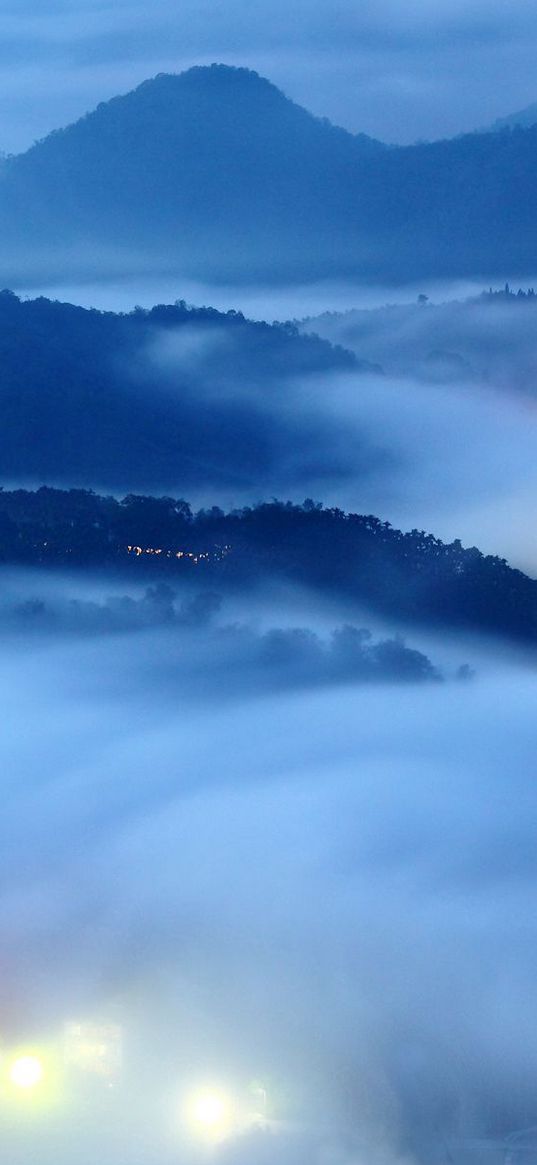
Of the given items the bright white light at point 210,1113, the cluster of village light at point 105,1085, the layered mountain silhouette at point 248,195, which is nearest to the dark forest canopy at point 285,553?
the cluster of village light at point 105,1085

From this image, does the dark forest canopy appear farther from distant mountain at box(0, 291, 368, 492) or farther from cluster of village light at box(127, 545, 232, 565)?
distant mountain at box(0, 291, 368, 492)

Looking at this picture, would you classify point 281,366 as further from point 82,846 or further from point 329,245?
point 82,846

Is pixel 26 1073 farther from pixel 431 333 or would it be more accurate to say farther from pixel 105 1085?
pixel 431 333

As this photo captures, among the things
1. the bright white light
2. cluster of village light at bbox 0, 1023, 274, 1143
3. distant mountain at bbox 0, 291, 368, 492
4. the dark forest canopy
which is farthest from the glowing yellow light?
distant mountain at bbox 0, 291, 368, 492

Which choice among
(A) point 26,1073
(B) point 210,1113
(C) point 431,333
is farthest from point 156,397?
(B) point 210,1113

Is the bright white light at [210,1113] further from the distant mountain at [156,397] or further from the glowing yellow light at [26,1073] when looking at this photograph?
the distant mountain at [156,397]
